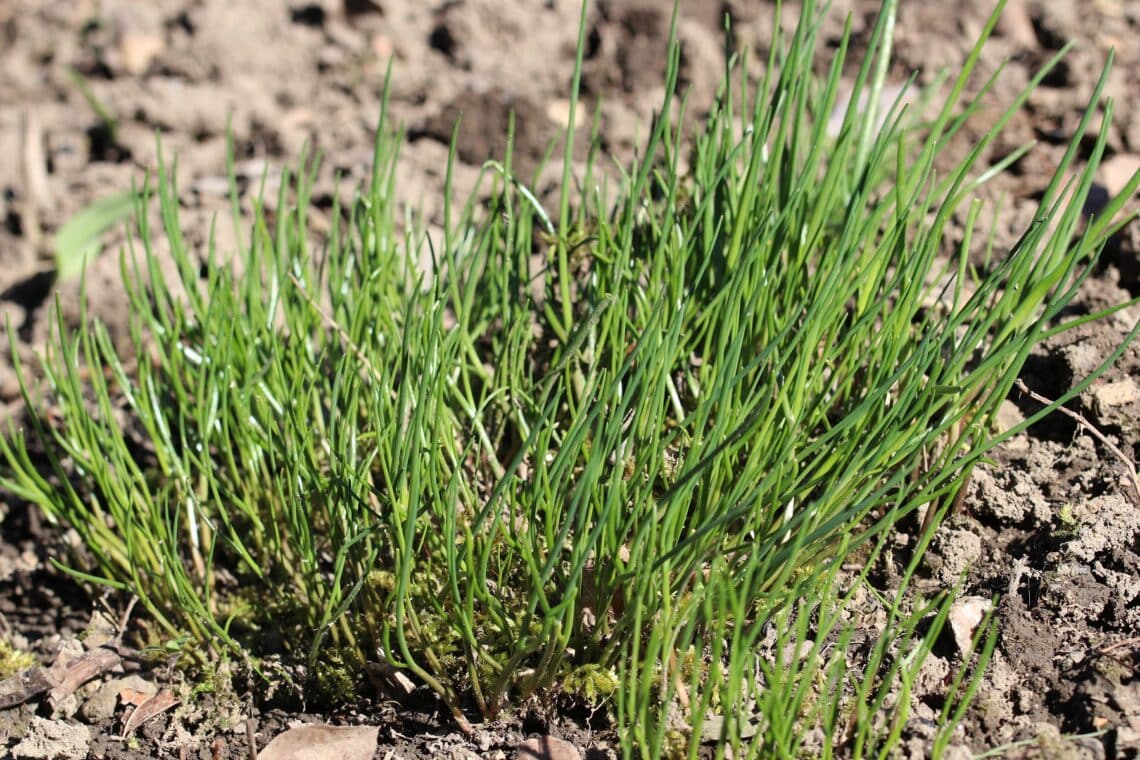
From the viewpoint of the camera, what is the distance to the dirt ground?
1479 mm

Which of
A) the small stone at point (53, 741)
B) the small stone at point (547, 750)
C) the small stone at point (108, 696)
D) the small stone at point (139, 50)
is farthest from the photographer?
the small stone at point (139, 50)

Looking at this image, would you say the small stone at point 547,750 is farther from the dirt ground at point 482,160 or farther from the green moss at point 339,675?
the green moss at point 339,675

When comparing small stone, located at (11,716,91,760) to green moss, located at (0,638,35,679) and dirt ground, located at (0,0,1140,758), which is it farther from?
green moss, located at (0,638,35,679)

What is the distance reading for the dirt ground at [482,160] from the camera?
1.48 m

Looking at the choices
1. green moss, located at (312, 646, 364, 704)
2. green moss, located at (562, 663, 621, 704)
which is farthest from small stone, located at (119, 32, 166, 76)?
green moss, located at (562, 663, 621, 704)

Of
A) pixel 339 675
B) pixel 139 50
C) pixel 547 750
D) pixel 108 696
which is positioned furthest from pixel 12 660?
pixel 139 50

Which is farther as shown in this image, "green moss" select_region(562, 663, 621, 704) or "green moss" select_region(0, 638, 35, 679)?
"green moss" select_region(0, 638, 35, 679)

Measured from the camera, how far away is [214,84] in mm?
3016

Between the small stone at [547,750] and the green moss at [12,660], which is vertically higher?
the small stone at [547,750]

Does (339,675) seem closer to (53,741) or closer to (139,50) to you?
(53,741)

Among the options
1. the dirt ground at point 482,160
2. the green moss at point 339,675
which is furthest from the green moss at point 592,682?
the green moss at point 339,675

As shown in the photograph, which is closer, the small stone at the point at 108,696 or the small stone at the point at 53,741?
the small stone at the point at 53,741

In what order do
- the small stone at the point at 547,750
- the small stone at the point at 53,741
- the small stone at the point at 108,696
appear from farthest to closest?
the small stone at the point at 108,696 → the small stone at the point at 53,741 → the small stone at the point at 547,750

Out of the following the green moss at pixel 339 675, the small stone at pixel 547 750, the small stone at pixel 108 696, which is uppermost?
the small stone at pixel 547 750
